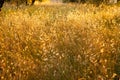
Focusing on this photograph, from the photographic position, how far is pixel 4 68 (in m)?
4.67

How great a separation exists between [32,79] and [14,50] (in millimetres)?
1155

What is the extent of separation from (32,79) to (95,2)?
14518mm

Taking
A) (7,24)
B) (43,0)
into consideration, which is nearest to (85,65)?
(7,24)

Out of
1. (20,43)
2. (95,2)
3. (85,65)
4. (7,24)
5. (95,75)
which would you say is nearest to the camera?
(95,75)

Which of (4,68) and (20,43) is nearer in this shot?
(4,68)

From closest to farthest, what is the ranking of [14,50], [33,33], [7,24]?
[14,50] < [33,33] < [7,24]

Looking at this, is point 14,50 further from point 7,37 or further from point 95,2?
point 95,2

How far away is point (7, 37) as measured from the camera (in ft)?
20.5

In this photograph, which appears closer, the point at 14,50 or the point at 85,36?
the point at 14,50

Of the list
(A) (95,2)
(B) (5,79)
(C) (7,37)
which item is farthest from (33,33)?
(A) (95,2)

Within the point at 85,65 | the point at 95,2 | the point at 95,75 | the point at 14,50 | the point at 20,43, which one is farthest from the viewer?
the point at 95,2

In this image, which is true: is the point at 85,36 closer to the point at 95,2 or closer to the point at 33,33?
the point at 33,33

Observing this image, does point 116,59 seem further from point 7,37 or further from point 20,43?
point 7,37

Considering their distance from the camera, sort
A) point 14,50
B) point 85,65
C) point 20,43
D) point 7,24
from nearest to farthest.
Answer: point 85,65
point 14,50
point 20,43
point 7,24
